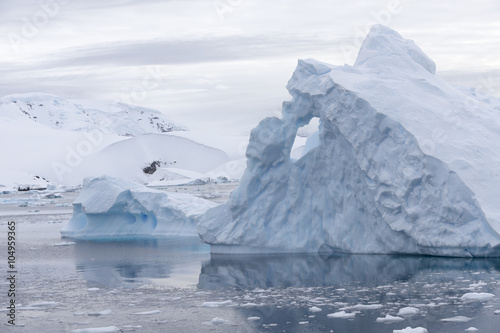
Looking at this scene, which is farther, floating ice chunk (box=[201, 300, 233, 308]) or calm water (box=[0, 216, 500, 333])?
floating ice chunk (box=[201, 300, 233, 308])

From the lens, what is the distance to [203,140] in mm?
65500

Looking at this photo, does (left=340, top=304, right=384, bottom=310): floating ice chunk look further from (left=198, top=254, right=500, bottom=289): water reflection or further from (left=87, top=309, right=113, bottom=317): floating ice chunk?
(left=87, top=309, right=113, bottom=317): floating ice chunk

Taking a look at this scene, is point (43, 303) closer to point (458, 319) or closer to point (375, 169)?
point (458, 319)

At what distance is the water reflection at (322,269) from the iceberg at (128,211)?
4709 millimetres

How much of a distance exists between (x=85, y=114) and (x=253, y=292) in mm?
117455

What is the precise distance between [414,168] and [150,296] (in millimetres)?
4883

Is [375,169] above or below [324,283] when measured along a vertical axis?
above

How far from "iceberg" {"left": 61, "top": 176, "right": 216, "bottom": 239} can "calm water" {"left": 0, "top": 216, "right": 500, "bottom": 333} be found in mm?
3247

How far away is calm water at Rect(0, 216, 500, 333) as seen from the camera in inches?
324

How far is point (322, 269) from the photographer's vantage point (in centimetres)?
1195

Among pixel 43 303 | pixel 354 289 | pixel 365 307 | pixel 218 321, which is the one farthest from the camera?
pixel 354 289

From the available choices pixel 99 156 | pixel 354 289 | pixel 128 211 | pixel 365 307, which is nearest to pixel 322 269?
pixel 354 289

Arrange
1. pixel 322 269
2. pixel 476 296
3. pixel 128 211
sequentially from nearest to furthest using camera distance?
pixel 476 296, pixel 322 269, pixel 128 211

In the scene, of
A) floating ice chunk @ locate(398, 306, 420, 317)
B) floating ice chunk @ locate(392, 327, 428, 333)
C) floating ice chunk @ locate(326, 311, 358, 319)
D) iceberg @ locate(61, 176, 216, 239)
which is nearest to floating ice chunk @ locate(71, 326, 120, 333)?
floating ice chunk @ locate(326, 311, 358, 319)
